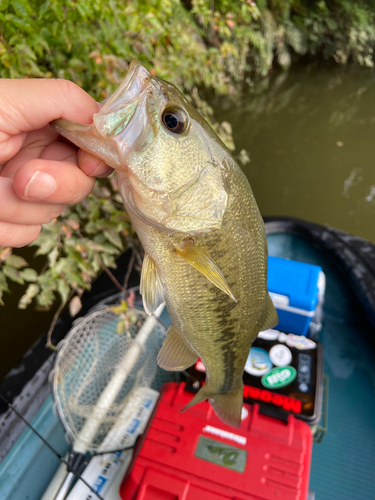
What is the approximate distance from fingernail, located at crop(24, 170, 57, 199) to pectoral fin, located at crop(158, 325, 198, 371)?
0.61m

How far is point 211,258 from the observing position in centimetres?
87

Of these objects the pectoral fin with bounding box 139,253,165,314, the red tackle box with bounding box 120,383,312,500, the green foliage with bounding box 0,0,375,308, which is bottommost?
the red tackle box with bounding box 120,383,312,500

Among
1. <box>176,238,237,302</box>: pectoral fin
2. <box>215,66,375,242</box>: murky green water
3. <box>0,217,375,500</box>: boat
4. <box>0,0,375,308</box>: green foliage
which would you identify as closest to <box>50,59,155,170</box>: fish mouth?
<box>176,238,237,302</box>: pectoral fin

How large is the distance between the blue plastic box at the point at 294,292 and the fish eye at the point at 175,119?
1.32 meters

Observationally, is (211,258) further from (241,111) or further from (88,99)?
(241,111)

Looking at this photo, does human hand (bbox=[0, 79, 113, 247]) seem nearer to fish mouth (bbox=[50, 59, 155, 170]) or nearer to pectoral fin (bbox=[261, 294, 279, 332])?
fish mouth (bbox=[50, 59, 155, 170])

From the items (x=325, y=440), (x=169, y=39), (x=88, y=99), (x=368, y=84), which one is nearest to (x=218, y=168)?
(x=88, y=99)

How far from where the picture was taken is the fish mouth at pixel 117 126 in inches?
26.9

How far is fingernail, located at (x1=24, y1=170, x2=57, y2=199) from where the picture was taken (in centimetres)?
66

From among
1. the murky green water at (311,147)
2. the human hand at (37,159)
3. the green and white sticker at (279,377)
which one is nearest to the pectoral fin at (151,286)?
the human hand at (37,159)

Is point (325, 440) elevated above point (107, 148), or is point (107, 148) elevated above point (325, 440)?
point (325, 440)

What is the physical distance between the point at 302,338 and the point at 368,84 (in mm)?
11556

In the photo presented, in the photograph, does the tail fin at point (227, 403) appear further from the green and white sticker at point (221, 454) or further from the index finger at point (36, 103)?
the index finger at point (36, 103)

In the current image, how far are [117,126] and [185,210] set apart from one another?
0.27 meters
